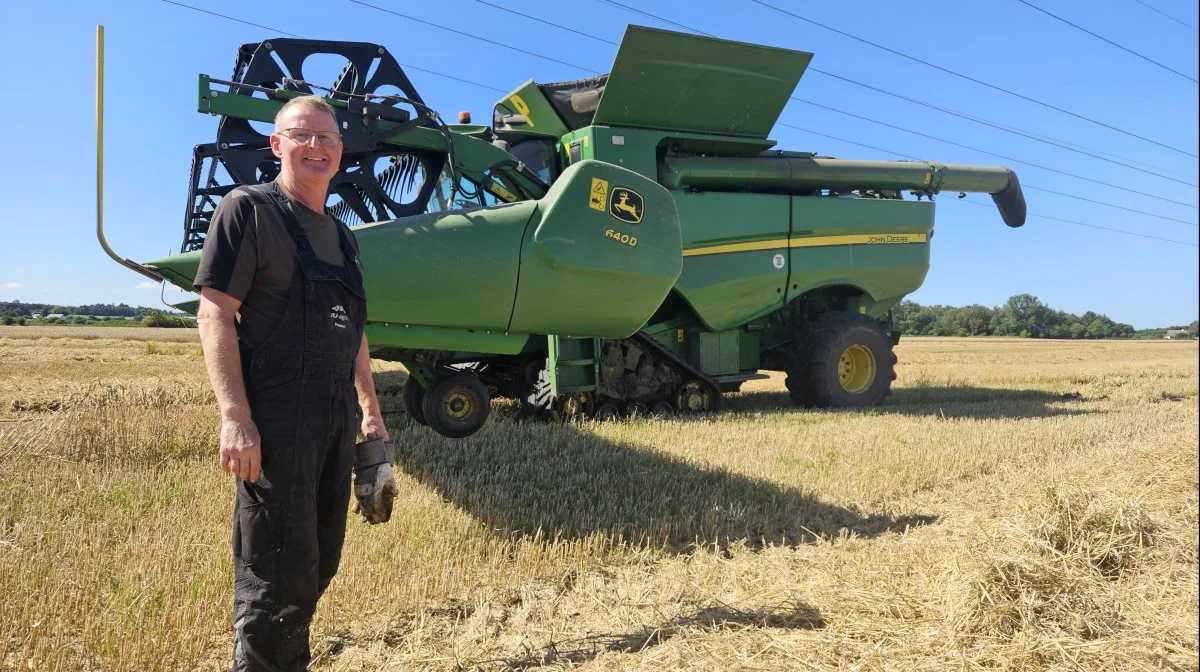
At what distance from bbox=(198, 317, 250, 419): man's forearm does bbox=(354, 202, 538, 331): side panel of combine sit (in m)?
2.22

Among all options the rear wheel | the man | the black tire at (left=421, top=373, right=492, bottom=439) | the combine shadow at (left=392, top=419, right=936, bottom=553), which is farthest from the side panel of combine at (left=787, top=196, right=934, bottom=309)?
→ the man

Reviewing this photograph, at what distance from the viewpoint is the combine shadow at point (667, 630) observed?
8.09ft

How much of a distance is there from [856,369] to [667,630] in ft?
23.6

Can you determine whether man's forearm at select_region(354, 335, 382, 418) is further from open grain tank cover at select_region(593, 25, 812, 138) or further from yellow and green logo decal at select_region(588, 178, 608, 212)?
open grain tank cover at select_region(593, 25, 812, 138)

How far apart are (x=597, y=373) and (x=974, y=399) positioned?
6178 mm

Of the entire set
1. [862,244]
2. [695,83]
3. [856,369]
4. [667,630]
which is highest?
[695,83]

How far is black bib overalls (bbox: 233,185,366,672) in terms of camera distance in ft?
6.38

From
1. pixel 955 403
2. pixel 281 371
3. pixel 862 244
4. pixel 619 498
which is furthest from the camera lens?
pixel 955 403

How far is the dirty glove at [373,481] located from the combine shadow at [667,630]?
0.63m

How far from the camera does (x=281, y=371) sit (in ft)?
6.41

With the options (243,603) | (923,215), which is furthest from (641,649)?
(923,215)

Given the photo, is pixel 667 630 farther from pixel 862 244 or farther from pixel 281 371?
pixel 862 244

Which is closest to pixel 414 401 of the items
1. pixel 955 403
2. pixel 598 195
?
pixel 598 195

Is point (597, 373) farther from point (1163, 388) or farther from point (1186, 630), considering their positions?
point (1163, 388)
